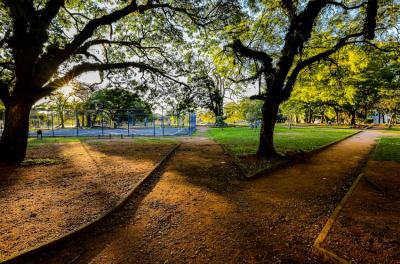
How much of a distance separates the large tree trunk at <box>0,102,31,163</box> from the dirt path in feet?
18.5

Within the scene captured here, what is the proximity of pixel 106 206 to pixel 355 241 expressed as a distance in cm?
415

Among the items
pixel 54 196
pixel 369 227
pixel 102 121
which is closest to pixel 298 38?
pixel 369 227

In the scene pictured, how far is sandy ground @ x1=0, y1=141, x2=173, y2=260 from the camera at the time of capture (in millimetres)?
3195

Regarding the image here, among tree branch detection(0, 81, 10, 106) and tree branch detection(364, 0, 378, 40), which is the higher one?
tree branch detection(364, 0, 378, 40)

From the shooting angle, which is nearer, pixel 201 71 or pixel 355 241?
pixel 355 241

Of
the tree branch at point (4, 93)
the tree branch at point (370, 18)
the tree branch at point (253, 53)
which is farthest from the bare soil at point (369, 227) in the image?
the tree branch at point (4, 93)

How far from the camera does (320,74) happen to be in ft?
39.0

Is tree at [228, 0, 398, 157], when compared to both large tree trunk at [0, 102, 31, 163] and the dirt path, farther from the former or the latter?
large tree trunk at [0, 102, 31, 163]

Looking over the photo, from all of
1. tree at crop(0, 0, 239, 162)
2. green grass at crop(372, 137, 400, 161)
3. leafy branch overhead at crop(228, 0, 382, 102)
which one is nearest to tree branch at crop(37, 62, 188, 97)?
tree at crop(0, 0, 239, 162)

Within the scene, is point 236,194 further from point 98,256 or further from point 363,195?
point 98,256

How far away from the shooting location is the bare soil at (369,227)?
2.73 metres

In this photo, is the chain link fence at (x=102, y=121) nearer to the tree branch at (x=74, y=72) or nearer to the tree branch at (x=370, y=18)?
the tree branch at (x=74, y=72)

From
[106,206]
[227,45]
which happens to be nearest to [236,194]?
[106,206]

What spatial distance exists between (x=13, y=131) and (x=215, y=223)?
26.8 feet
